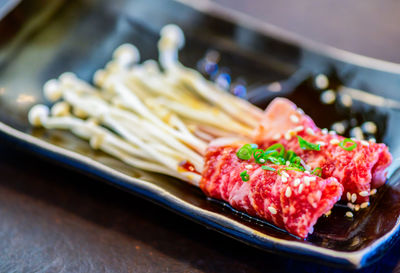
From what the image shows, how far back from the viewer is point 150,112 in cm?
337

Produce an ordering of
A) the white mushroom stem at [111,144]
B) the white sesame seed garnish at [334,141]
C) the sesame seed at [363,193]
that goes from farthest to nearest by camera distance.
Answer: the white mushroom stem at [111,144]
the white sesame seed garnish at [334,141]
the sesame seed at [363,193]

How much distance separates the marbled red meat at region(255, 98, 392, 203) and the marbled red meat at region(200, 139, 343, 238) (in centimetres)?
23

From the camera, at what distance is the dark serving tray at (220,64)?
94.9 inches

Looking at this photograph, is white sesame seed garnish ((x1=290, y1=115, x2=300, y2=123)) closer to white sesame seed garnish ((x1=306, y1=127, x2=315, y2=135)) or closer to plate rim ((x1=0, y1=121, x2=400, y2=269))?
white sesame seed garnish ((x1=306, y1=127, x2=315, y2=135))

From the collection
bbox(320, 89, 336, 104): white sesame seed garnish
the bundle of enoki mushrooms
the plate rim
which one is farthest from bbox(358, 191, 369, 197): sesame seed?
bbox(320, 89, 336, 104): white sesame seed garnish

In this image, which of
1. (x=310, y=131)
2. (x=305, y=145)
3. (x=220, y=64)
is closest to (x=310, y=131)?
(x=310, y=131)

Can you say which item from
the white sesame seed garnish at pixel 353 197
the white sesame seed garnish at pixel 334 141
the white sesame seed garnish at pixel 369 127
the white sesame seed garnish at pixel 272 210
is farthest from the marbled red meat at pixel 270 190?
the white sesame seed garnish at pixel 369 127

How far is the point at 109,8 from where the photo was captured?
434 cm

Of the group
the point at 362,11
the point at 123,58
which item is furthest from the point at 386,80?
the point at 123,58

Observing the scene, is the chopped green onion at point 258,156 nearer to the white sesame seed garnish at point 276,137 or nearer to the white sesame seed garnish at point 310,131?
the white sesame seed garnish at point 276,137

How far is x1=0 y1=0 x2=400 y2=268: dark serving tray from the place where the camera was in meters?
2.41

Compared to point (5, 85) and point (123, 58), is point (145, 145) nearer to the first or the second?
point (123, 58)

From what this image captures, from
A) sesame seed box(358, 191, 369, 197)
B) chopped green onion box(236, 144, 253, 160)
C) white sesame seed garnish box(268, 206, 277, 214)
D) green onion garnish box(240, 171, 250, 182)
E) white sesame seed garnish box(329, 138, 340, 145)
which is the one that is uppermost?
white sesame seed garnish box(329, 138, 340, 145)

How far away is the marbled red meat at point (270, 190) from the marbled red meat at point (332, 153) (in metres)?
0.23
